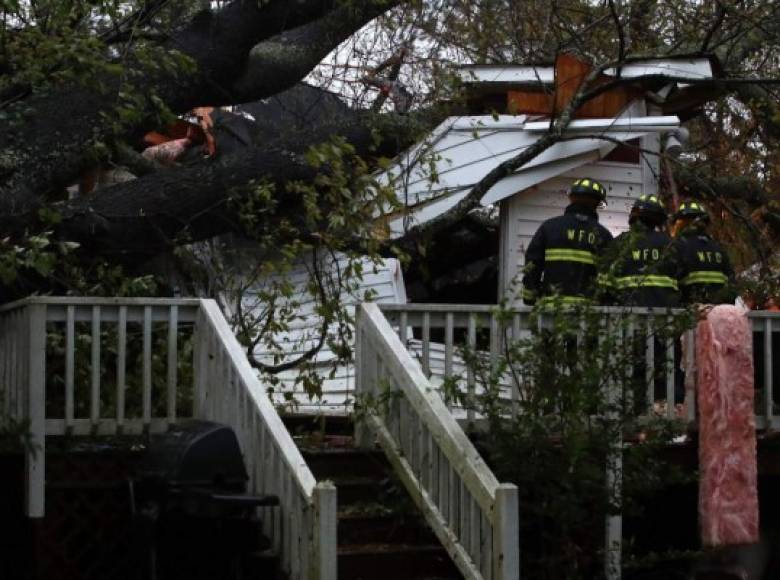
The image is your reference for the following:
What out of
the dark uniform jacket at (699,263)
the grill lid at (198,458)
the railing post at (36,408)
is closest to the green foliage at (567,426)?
the grill lid at (198,458)

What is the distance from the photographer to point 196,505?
7.55m

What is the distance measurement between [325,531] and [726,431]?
3.09m

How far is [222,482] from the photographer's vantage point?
26.1ft

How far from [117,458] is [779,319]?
458 cm

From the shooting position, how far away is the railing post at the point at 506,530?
23.8 ft

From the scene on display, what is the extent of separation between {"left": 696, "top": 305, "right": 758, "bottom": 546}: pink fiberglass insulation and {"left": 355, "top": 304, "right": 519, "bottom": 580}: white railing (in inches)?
78.1

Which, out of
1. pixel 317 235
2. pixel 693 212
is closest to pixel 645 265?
pixel 693 212

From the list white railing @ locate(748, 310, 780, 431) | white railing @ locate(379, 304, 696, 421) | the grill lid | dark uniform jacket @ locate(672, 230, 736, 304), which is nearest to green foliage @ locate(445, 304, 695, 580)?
white railing @ locate(379, 304, 696, 421)

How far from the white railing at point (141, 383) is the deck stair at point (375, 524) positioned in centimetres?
46

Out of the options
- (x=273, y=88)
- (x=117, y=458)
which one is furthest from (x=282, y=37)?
(x=117, y=458)

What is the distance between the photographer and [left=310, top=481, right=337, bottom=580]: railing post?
736 centimetres

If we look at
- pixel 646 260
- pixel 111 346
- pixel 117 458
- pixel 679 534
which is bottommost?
pixel 679 534

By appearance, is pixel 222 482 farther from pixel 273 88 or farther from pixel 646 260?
pixel 273 88

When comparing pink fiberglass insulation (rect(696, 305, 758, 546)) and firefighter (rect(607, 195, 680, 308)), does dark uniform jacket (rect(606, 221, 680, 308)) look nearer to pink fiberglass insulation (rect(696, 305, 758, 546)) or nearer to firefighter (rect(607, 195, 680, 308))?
firefighter (rect(607, 195, 680, 308))
